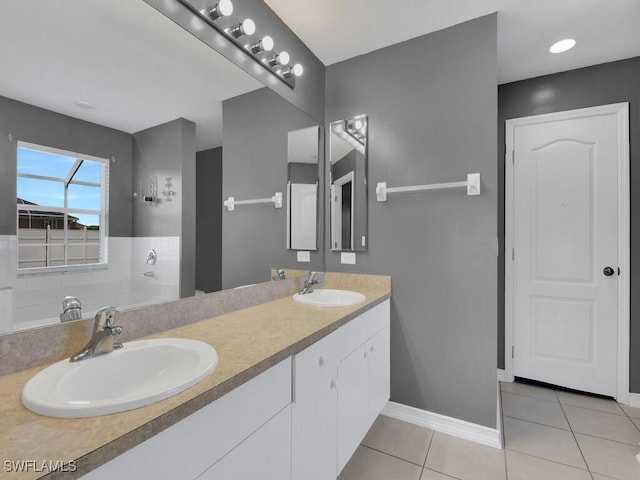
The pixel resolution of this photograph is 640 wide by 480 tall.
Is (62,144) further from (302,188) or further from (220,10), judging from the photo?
(302,188)

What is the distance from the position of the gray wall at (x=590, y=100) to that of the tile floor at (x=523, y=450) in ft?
1.75

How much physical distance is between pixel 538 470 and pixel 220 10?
2.75 meters

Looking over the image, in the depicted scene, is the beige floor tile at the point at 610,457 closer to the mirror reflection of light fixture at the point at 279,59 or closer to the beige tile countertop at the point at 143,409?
the beige tile countertop at the point at 143,409

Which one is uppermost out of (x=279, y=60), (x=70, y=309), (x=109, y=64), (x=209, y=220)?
(x=279, y=60)

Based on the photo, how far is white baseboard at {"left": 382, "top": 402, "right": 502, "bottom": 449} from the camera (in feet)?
5.83

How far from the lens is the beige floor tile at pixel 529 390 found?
7.80 feet

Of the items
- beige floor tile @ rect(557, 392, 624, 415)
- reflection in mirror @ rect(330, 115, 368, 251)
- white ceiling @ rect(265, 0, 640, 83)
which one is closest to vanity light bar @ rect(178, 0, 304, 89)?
white ceiling @ rect(265, 0, 640, 83)

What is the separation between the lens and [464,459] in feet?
5.49

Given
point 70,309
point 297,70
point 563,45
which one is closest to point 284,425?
point 70,309

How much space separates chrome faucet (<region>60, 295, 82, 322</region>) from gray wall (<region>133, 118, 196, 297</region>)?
0.29 metres

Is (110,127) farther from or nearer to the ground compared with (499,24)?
nearer to the ground

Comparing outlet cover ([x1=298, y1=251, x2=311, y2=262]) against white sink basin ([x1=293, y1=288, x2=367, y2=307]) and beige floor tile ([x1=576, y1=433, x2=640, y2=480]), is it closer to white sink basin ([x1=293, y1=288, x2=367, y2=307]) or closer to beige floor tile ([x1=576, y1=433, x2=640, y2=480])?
white sink basin ([x1=293, y1=288, x2=367, y2=307])

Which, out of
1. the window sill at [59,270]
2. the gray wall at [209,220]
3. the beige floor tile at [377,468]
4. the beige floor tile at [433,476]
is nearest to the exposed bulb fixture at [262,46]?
the gray wall at [209,220]

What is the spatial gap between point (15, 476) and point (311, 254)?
180 cm
